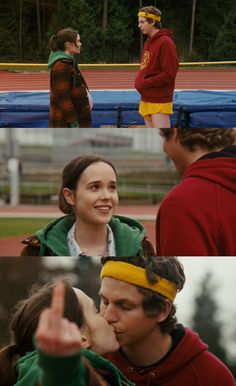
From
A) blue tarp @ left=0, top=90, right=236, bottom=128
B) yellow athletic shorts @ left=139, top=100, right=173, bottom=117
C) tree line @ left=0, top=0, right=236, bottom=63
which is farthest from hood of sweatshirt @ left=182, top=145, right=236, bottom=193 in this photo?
yellow athletic shorts @ left=139, top=100, right=173, bottom=117

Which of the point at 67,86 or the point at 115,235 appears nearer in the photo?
the point at 115,235

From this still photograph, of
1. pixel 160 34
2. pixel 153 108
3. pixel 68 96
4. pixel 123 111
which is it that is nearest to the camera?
pixel 68 96

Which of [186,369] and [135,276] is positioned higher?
[135,276]

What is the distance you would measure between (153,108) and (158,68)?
148mm

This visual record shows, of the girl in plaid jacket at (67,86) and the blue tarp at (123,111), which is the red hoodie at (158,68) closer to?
the blue tarp at (123,111)

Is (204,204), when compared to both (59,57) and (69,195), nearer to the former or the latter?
(69,195)

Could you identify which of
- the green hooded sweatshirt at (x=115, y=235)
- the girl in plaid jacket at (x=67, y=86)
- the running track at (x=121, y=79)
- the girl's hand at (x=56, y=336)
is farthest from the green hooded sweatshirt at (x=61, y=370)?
the running track at (x=121, y=79)

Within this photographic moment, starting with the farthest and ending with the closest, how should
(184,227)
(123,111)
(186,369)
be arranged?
(123,111) < (186,369) < (184,227)

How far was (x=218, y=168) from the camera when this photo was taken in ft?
2.76

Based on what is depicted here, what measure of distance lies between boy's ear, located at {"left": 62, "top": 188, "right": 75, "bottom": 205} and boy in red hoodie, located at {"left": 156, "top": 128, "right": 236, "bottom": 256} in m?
0.11

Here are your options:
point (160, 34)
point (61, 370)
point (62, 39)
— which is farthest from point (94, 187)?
point (160, 34)

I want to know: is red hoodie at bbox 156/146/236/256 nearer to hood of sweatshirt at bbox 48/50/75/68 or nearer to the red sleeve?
the red sleeve

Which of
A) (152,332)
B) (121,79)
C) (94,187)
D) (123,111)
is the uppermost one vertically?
(94,187)

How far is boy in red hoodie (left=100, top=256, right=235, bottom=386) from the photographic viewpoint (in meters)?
0.91
